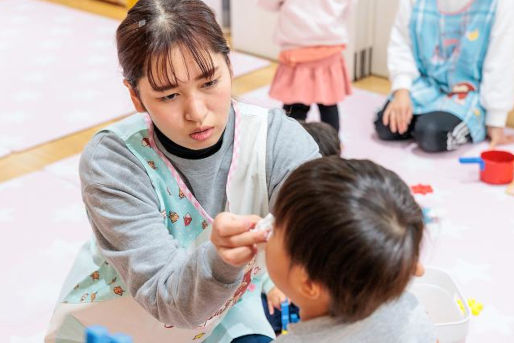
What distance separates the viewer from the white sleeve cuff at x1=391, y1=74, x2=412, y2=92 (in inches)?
91.2

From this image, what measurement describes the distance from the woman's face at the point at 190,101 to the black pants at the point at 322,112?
123cm

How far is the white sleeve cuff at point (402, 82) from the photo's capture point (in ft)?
7.60

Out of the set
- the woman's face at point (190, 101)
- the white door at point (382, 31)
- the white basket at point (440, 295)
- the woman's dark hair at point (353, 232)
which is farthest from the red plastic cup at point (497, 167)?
the woman's dark hair at point (353, 232)

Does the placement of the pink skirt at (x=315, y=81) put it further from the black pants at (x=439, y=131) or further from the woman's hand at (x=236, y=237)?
the woman's hand at (x=236, y=237)

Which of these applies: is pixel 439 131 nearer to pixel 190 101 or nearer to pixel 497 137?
pixel 497 137

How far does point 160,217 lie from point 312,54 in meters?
1.23

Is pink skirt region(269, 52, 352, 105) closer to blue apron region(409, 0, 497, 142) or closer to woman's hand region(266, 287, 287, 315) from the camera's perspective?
blue apron region(409, 0, 497, 142)

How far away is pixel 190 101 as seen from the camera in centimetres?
102

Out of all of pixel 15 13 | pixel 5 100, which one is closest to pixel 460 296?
pixel 5 100

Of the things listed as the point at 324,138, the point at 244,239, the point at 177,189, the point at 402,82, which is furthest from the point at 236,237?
the point at 402,82


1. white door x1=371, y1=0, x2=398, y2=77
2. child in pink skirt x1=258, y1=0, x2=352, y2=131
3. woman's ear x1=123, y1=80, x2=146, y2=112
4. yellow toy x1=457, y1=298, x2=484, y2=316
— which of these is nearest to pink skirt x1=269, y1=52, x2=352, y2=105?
child in pink skirt x1=258, y1=0, x2=352, y2=131

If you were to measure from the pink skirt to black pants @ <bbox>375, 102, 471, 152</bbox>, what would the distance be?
0.70ft

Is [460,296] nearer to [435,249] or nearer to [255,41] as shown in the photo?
[435,249]

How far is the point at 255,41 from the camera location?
124 inches
